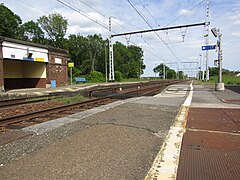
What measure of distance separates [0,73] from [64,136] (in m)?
19.6

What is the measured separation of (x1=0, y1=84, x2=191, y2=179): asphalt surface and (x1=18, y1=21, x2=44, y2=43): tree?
256 feet

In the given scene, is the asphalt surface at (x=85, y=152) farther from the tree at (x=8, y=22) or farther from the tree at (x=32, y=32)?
the tree at (x=32, y=32)

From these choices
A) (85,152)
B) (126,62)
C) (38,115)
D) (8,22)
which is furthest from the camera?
(126,62)

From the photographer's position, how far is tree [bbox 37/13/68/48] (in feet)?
239

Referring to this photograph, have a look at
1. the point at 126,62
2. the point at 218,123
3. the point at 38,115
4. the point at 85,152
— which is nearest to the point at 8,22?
the point at 126,62

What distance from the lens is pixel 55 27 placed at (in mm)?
74375

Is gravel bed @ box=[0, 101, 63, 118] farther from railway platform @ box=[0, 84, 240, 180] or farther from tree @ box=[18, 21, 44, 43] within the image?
tree @ box=[18, 21, 44, 43]

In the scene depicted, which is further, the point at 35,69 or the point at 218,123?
the point at 35,69

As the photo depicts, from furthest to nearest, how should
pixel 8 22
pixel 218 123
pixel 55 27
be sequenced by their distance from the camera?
1. pixel 55 27
2. pixel 8 22
3. pixel 218 123

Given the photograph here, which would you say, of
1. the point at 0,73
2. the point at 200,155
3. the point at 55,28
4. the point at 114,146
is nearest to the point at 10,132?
the point at 114,146

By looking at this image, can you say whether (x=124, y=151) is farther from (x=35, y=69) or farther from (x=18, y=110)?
(x=35, y=69)

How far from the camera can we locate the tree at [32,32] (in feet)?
247

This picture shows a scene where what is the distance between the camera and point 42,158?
155 inches

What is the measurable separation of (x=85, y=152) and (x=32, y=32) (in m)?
83.3
